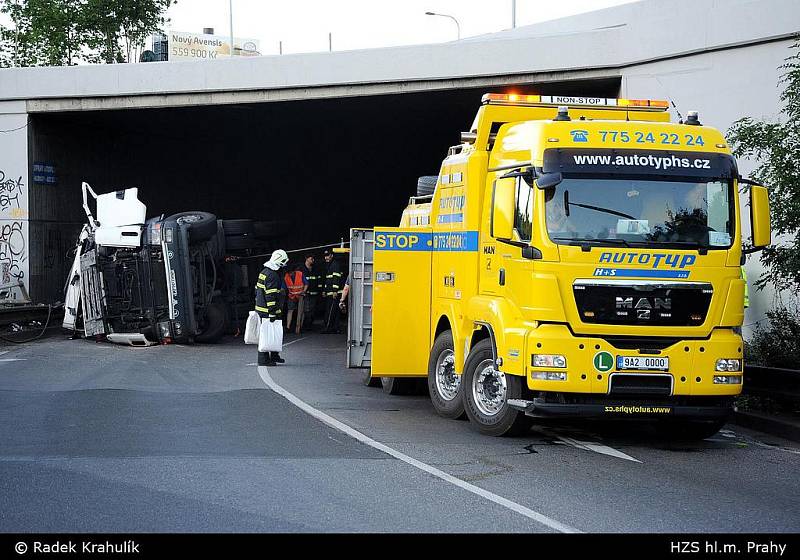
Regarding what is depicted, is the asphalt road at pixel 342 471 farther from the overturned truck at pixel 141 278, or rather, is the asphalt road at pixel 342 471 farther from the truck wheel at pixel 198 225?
the truck wheel at pixel 198 225

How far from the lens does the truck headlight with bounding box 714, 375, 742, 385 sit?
961 centimetres

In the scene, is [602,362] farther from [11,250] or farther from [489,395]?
[11,250]

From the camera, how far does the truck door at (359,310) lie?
13695 mm

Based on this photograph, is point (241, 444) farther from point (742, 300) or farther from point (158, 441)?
point (742, 300)

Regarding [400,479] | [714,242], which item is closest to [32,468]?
[400,479]

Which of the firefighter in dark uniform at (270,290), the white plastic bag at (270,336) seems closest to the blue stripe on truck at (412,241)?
the firefighter in dark uniform at (270,290)

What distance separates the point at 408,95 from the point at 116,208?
707 cm

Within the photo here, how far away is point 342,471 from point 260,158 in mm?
28612

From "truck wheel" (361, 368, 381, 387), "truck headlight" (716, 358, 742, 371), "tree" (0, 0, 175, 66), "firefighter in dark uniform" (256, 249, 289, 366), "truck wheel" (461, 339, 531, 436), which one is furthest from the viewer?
"tree" (0, 0, 175, 66)

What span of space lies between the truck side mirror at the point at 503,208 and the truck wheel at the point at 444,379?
1.75 meters

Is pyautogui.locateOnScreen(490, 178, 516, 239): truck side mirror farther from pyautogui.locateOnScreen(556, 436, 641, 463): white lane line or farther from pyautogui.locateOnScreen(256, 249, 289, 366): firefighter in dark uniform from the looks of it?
pyautogui.locateOnScreen(256, 249, 289, 366): firefighter in dark uniform

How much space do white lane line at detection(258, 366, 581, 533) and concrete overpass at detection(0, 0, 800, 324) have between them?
26.7 ft

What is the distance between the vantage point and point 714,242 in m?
9.70

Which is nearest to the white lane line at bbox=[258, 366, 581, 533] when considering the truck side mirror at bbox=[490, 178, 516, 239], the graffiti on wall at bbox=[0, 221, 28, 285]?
the truck side mirror at bbox=[490, 178, 516, 239]
